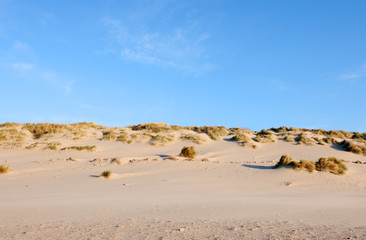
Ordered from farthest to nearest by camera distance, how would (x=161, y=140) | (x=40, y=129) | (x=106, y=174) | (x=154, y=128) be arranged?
1. (x=154, y=128)
2. (x=40, y=129)
3. (x=161, y=140)
4. (x=106, y=174)

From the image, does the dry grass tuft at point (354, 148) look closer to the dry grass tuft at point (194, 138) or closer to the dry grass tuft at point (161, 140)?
the dry grass tuft at point (194, 138)

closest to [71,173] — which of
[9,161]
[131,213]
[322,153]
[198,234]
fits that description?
[9,161]

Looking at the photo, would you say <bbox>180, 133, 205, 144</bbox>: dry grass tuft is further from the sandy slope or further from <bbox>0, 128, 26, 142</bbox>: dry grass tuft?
<bbox>0, 128, 26, 142</bbox>: dry grass tuft

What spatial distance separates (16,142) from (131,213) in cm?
2100

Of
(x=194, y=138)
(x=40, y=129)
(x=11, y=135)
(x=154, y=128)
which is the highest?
(x=154, y=128)

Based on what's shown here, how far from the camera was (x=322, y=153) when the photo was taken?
2195cm

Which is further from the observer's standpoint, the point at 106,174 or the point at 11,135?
the point at 11,135

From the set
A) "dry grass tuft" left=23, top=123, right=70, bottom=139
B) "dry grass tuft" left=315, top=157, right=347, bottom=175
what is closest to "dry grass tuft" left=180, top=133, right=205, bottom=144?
"dry grass tuft" left=23, top=123, right=70, bottom=139

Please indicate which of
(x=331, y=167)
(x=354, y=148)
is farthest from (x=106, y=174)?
(x=354, y=148)

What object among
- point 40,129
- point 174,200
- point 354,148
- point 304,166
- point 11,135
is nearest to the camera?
point 174,200

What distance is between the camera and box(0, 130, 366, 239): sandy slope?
195 inches

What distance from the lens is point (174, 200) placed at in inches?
320

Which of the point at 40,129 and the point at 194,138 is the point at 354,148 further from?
the point at 40,129

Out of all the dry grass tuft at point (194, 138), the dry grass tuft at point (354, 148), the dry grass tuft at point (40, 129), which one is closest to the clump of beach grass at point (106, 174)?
the dry grass tuft at point (194, 138)
